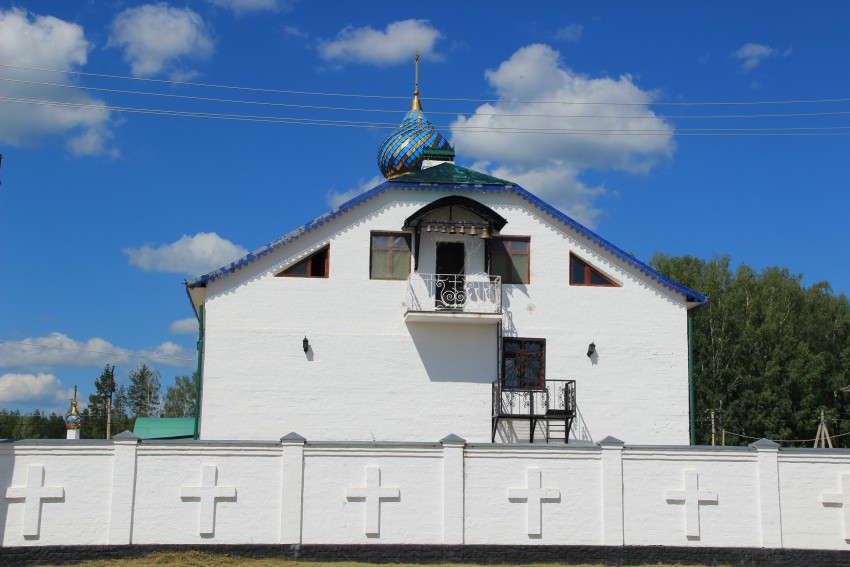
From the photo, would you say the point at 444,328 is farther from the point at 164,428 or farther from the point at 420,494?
the point at 164,428

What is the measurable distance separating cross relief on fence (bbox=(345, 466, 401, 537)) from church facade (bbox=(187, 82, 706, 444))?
6468 mm

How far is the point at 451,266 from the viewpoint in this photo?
23453mm

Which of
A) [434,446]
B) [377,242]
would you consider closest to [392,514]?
[434,446]

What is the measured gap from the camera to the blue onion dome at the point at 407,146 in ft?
87.2

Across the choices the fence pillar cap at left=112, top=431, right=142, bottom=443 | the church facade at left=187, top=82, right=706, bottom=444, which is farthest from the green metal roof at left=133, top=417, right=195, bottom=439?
the fence pillar cap at left=112, top=431, right=142, bottom=443

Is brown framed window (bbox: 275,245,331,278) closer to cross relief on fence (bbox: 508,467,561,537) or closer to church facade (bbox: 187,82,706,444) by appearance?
church facade (bbox: 187,82,706,444)

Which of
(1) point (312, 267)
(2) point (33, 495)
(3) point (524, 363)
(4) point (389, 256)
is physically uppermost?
(4) point (389, 256)

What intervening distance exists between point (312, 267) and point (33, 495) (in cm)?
925

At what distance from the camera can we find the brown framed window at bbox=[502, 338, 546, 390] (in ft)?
74.1

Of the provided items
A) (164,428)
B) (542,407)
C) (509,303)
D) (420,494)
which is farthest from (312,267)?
(164,428)

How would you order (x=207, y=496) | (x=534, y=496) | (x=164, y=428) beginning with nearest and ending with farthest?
(x=207, y=496) → (x=534, y=496) → (x=164, y=428)

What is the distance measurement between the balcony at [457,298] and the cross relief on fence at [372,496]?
710cm

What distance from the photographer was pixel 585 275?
76.2 ft

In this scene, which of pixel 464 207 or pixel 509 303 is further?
pixel 509 303
